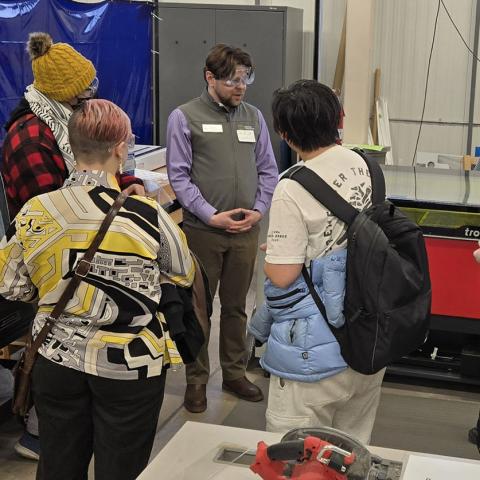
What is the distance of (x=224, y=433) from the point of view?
1802 millimetres

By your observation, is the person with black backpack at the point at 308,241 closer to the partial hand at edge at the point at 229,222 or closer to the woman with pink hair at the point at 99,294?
the woman with pink hair at the point at 99,294

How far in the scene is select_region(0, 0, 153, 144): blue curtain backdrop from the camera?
6508 mm

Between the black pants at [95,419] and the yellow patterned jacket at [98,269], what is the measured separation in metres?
0.05

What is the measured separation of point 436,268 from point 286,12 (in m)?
3.19

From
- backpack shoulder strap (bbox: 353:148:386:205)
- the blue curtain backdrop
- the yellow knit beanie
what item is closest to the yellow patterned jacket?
backpack shoulder strap (bbox: 353:148:386:205)

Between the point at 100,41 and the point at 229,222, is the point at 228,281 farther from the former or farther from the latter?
the point at 100,41

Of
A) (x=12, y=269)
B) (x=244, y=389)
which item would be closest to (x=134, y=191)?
(x=12, y=269)

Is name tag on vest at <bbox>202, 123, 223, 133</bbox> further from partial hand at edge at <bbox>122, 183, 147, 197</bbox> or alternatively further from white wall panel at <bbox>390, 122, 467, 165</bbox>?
white wall panel at <bbox>390, 122, 467, 165</bbox>

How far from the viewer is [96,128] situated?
6.68ft

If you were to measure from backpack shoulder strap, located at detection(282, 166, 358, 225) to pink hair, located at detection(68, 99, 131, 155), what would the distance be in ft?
1.63

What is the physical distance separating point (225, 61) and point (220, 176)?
1.60ft

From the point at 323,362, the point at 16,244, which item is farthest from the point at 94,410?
the point at 323,362

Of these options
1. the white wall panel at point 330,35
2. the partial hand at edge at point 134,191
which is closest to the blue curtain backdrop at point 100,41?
the white wall panel at point 330,35

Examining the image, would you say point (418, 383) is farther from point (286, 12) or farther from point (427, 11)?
point (427, 11)
